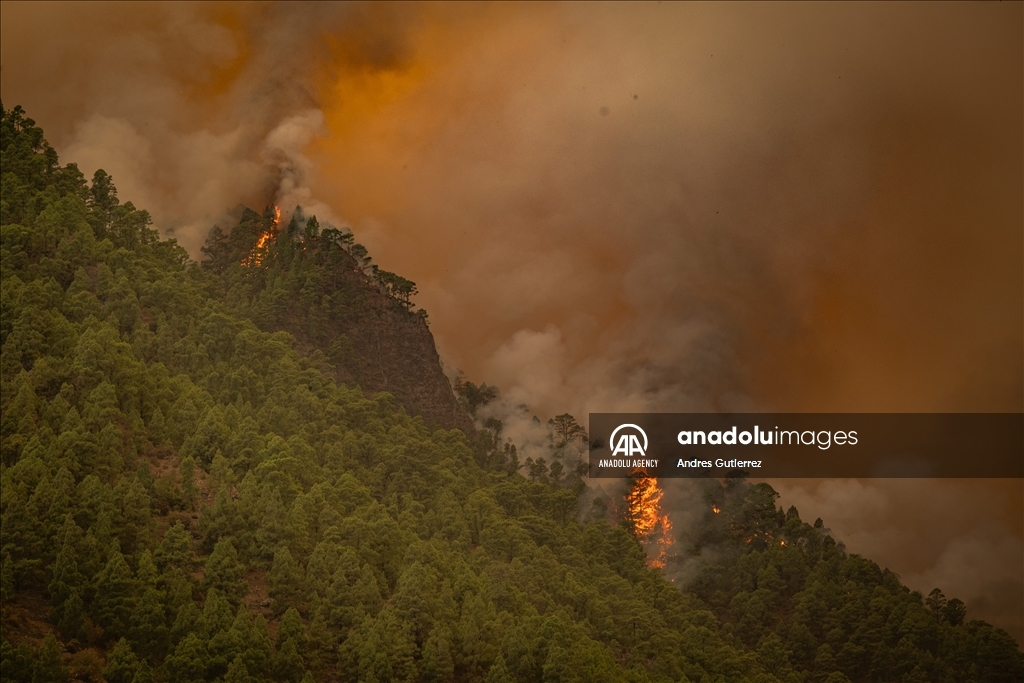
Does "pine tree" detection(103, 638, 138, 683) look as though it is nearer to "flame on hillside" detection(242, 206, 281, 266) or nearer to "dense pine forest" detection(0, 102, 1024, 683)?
"dense pine forest" detection(0, 102, 1024, 683)

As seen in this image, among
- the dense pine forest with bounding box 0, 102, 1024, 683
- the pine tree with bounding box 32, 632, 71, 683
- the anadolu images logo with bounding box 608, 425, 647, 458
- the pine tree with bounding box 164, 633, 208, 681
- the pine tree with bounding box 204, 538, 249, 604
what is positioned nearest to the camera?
the pine tree with bounding box 32, 632, 71, 683

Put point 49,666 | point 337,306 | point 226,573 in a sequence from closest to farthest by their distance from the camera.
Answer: point 49,666 → point 226,573 → point 337,306

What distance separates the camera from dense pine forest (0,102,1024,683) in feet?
302

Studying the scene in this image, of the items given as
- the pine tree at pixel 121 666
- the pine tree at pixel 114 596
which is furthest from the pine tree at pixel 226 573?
the pine tree at pixel 121 666

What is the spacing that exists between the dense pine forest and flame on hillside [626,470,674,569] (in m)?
2.71

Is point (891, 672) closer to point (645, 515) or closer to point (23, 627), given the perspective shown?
point (645, 515)

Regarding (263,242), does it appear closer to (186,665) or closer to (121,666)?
(186,665)

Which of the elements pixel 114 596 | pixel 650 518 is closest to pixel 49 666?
pixel 114 596

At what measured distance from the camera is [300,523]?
351ft

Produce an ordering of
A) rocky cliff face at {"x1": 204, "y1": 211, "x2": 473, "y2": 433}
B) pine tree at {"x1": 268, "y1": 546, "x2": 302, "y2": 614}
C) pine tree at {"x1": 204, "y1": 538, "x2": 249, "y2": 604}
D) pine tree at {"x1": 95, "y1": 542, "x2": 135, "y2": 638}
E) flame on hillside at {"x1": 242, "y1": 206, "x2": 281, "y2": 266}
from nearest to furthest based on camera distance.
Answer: pine tree at {"x1": 95, "y1": 542, "x2": 135, "y2": 638}
pine tree at {"x1": 204, "y1": 538, "x2": 249, "y2": 604}
pine tree at {"x1": 268, "y1": 546, "x2": 302, "y2": 614}
rocky cliff face at {"x1": 204, "y1": 211, "x2": 473, "y2": 433}
flame on hillside at {"x1": 242, "y1": 206, "x2": 281, "y2": 266}

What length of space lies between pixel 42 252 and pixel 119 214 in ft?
61.1

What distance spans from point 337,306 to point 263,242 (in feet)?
47.3

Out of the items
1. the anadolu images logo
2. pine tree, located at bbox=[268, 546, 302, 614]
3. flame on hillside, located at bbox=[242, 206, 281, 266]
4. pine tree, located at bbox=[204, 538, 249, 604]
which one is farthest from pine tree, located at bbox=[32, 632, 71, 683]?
the anadolu images logo

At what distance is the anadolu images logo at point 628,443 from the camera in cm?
17938
